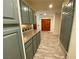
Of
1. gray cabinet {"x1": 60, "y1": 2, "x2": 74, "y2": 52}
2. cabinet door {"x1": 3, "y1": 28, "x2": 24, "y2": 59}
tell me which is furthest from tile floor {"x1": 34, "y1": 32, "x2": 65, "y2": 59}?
cabinet door {"x1": 3, "y1": 28, "x2": 24, "y2": 59}

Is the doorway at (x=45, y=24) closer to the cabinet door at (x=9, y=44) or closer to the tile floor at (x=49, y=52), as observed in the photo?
the tile floor at (x=49, y=52)

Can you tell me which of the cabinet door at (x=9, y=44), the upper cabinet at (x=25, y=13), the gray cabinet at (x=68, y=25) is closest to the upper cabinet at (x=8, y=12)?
the cabinet door at (x=9, y=44)

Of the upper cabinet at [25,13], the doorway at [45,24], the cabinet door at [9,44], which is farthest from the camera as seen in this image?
the doorway at [45,24]

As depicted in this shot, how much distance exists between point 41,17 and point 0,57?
49.8ft

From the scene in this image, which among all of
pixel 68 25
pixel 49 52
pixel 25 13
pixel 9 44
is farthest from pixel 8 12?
pixel 49 52

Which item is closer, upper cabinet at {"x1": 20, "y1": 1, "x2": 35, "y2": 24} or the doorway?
upper cabinet at {"x1": 20, "y1": 1, "x2": 35, "y2": 24}

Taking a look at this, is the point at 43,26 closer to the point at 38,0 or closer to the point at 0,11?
the point at 38,0

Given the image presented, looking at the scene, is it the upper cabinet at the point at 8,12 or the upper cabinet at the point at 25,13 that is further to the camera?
the upper cabinet at the point at 25,13

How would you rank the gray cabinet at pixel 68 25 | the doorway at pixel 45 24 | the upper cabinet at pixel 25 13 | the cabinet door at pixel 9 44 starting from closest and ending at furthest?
1. the cabinet door at pixel 9 44
2. the gray cabinet at pixel 68 25
3. the upper cabinet at pixel 25 13
4. the doorway at pixel 45 24

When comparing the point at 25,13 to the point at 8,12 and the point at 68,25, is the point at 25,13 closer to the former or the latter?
the point at 68,25

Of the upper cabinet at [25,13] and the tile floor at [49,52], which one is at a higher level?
the upper cabinet at [25,13]

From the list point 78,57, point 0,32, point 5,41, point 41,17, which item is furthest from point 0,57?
Answer: point 41,17

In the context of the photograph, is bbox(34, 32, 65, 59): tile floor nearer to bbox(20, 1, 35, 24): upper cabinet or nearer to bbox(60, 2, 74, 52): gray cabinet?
bbox(60, 2, 74, 52): gray cabinet

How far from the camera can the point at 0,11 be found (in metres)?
0.76
